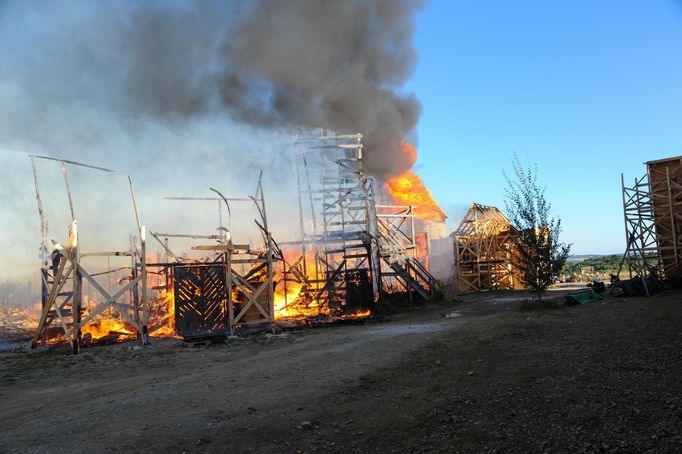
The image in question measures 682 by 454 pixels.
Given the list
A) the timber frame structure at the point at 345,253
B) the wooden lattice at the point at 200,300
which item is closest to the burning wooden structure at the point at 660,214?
the timber frame structure at the point at 345,253

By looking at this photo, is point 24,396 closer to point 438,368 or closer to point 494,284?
point 438,368

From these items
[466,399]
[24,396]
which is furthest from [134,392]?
[466,399]

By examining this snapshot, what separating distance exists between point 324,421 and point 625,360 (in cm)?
453

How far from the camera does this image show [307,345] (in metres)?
11.5

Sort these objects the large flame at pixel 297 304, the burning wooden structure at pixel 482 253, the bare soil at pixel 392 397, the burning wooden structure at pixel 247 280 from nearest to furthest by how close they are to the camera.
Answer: the bare soil at pixel 392 397 < the burning wooden structure at pixel 247 280 < the large flame at pixel 297 304 < the burning wooden structure at pixel 482 253

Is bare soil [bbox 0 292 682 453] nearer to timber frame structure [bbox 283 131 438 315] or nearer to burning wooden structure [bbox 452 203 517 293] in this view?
timber frame structure [bbox 283 131 438 315]

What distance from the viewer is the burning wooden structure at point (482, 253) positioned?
30.2 metres

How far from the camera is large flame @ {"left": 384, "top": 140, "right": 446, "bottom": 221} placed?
104 feet

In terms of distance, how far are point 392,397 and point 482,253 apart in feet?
85.8

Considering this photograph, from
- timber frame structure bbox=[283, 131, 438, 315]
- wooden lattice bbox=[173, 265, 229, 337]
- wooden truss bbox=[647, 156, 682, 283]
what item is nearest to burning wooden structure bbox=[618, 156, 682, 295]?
wooden truss bbox=[647, 156, 682, 283]

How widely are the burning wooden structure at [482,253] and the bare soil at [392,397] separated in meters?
19.7

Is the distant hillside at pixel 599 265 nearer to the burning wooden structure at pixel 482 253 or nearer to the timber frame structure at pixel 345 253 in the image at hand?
the burning wooden structure at pixel 482 253

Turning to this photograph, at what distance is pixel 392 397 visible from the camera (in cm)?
602

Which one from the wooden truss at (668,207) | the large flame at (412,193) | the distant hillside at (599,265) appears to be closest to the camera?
the wooden truss at (668,207)
